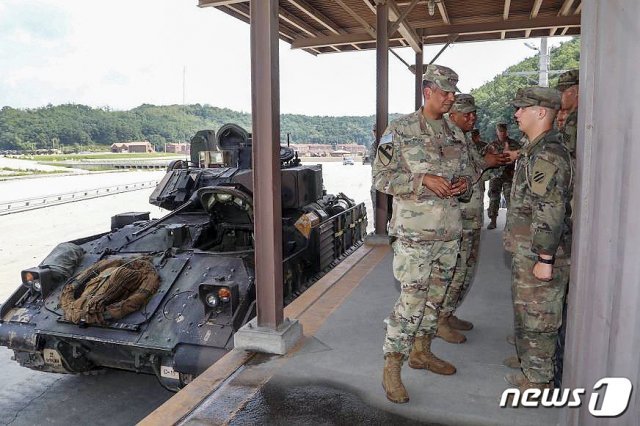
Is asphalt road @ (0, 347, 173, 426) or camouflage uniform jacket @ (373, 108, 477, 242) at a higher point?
camouflage uniform jacket @ (373, 108, 477, 242)

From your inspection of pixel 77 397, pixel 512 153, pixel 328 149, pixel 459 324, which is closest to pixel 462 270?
pixel 459 324

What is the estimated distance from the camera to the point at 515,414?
130 inches

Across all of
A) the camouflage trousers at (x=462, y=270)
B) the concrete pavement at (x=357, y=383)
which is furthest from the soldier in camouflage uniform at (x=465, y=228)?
the concrete pavement at (x=357, y=383)

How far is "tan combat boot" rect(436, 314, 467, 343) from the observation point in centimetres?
441

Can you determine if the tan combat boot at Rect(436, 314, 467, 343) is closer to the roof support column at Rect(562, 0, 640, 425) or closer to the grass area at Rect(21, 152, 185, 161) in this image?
the roof support column at Rect(562, 0, 640, 425)

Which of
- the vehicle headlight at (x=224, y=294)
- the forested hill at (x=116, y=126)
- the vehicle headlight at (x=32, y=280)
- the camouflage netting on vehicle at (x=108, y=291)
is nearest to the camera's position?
the vehicle headlight at (x=224, y=294)

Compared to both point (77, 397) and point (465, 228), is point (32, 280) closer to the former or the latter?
point (77, 397)

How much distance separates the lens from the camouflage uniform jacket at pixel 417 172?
3.38 metres

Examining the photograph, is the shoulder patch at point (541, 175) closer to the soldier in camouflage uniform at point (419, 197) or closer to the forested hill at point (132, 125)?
the soldier in camouflage uniform at point (419, 197)

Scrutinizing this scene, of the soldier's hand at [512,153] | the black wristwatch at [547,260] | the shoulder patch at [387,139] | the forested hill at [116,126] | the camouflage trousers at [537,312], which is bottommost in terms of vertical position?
the camouflage trousers at [537,312]

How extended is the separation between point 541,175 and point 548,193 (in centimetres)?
10

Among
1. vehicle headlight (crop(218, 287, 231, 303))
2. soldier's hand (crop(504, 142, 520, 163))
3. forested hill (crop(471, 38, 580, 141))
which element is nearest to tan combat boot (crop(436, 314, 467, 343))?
soldier's hand (crop(504, 142, 520, 163))

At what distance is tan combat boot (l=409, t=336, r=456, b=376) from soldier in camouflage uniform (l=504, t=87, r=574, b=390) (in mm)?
551

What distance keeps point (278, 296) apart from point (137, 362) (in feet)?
5.80
